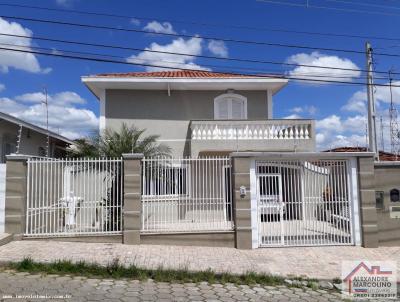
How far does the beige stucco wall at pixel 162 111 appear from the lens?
658 inches

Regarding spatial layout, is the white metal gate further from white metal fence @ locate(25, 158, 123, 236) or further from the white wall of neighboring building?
the white wall of neighboring building

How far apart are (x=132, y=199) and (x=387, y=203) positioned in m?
→ 6.86

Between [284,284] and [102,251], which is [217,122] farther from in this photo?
[284,284]

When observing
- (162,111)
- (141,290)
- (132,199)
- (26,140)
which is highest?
(162,111)

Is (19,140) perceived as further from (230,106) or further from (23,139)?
(230,106)

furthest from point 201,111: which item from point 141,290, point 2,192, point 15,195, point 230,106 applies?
point 141,290

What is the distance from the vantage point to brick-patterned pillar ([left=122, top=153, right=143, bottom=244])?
412 inches

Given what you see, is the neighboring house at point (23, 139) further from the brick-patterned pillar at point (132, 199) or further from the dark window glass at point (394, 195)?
the dark window glass at point (394, 195)

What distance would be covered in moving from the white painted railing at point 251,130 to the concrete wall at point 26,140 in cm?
591

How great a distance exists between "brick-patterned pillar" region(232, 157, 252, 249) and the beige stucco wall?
5939 millimetres

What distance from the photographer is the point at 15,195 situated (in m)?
10.2

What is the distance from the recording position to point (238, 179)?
10672 millimetres

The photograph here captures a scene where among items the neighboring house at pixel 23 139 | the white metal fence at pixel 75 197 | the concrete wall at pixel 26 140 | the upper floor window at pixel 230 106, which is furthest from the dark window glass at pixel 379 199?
the concrete wall at pixel 26 140

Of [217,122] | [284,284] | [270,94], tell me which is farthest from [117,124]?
[284,284]
